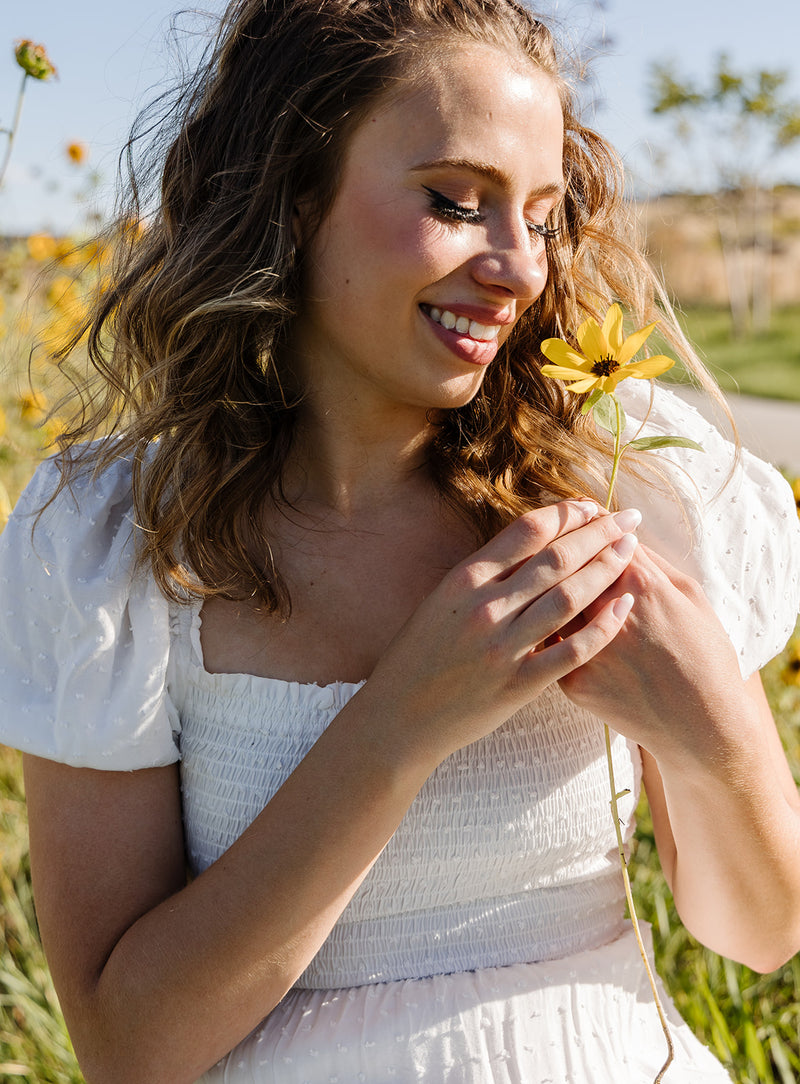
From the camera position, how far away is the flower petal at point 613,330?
0.99m

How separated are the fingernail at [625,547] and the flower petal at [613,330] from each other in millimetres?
188

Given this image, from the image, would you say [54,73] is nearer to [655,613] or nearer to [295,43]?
[295,43]

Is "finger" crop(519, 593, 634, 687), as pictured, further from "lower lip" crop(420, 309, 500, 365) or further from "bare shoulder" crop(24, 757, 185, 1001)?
"bare shoulder" crop(24, 757, 185, 1001)

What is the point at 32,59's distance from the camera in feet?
5.10

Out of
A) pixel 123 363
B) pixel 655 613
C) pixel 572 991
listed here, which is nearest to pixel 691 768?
pixel 655 613

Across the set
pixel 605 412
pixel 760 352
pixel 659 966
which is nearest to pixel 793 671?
pixel 659 966

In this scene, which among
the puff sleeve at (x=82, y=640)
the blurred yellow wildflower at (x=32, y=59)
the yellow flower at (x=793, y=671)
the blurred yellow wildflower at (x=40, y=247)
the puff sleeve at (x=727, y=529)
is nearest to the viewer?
the puff sleeve at (x=82, y=640)

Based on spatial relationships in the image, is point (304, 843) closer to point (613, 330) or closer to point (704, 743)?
point (704, 743)

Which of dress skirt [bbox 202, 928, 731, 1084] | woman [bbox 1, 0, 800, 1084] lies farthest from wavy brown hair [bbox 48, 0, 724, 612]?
dress skirt [bbox 202, 928, 731, 1084]

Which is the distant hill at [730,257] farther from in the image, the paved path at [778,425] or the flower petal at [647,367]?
the flower petal at [647,367]

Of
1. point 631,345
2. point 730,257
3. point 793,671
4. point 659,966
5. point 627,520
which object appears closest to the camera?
point 631,345

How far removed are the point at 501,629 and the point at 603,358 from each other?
0.28 m

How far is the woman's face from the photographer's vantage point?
111 cm

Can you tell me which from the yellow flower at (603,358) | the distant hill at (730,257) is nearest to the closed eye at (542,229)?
the yellow flower at (603,358)
